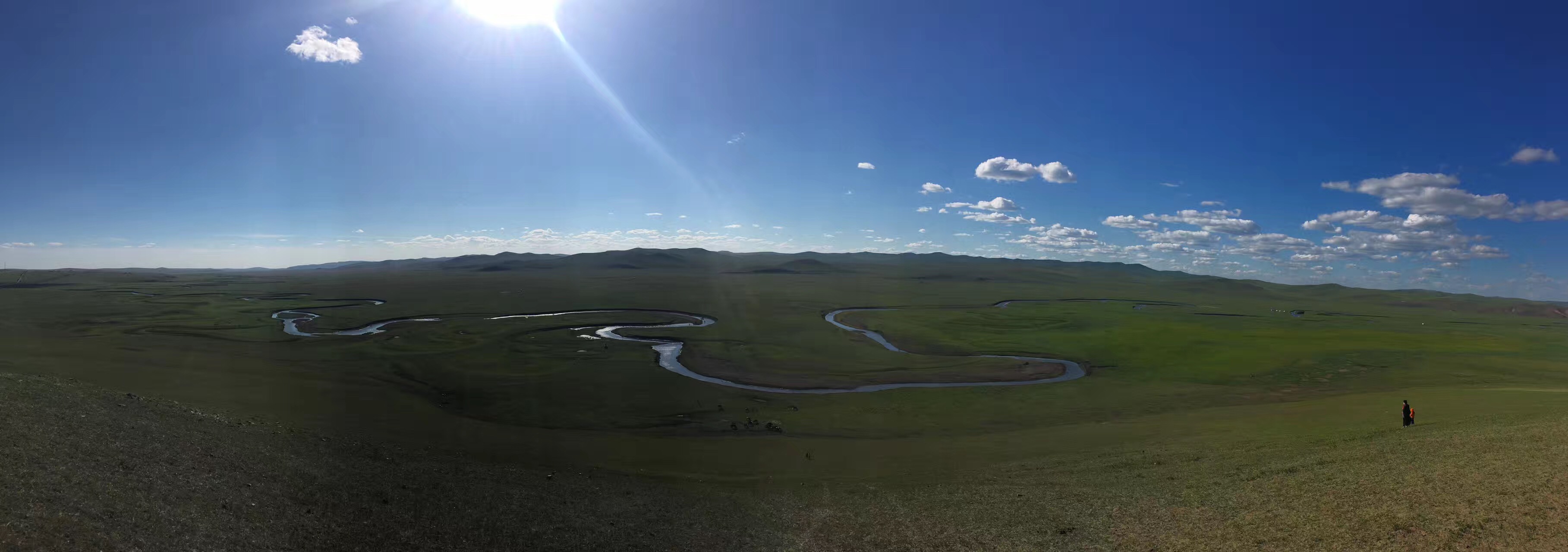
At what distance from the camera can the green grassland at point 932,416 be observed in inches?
792

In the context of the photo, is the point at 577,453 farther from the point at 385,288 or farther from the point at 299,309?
the point at 385,288

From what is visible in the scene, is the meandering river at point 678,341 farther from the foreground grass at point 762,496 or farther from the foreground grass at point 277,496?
the foreground grass at point 277,496

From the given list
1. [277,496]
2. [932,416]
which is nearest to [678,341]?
[932,416]

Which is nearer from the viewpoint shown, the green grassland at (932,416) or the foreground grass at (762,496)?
the foreground grass at (762,496)

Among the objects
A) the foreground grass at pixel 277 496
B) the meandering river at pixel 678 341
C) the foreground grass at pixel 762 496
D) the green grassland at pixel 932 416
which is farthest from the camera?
the meandering river at pixel 678 341

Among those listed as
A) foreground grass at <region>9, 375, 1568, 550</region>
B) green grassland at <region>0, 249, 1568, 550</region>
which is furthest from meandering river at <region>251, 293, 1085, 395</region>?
foreground grass at <region>9, 375, 1568, 550</region>

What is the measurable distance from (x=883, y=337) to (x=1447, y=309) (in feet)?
686

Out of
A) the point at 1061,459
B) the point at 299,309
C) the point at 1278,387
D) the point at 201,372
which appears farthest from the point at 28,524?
the point at 299,309

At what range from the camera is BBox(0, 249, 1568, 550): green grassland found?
20.1 meters

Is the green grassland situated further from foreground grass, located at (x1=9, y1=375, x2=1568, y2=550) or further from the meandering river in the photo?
the meandering river

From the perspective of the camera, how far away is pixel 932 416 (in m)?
45.5

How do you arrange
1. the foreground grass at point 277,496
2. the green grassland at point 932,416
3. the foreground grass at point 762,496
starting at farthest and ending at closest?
the green grassland at point 932,416, the foreground grass at point 762,496, the foreground grass at point 277,496

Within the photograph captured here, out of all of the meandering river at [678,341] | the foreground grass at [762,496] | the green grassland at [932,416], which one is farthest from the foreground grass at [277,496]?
the meandering river at [678,341]

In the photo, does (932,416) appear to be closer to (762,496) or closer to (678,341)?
(762,496)
